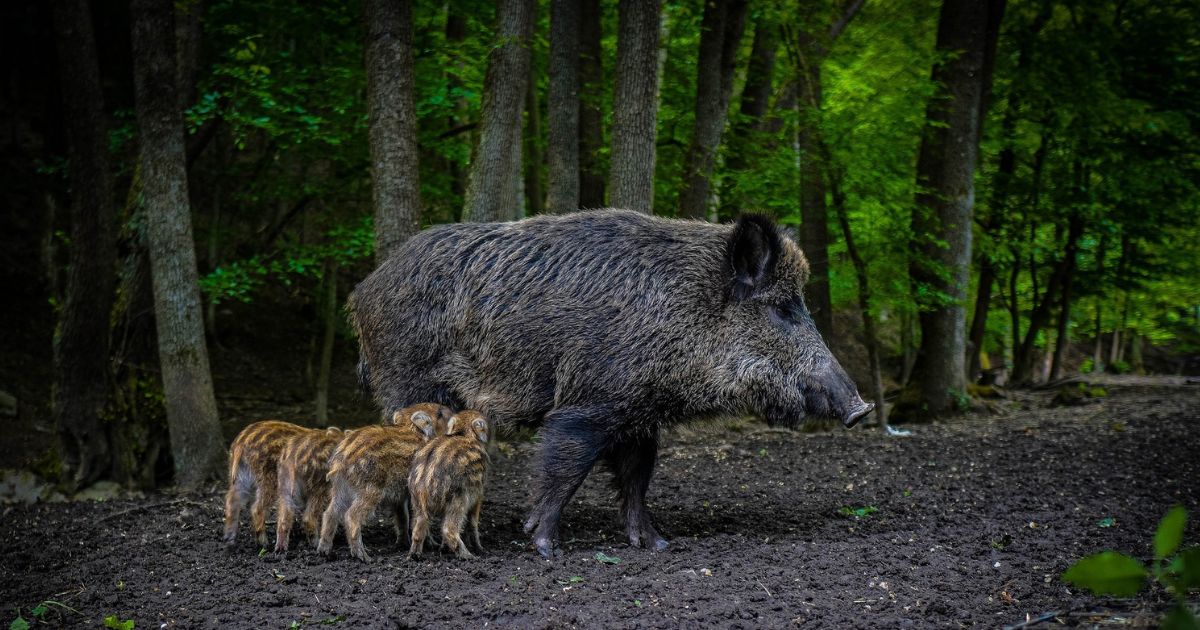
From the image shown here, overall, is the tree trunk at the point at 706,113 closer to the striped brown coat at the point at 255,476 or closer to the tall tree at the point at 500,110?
the tall tree at the point at 500,110

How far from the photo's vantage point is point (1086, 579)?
1.38m

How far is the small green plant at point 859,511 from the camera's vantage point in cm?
669

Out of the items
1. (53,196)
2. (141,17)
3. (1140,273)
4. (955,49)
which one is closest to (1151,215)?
(1140,273)

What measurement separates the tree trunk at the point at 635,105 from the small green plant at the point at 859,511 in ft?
9.92

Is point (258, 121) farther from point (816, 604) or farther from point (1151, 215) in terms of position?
point (1151, 215)

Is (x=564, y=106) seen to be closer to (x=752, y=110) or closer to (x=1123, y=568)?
(x=752, y=110)

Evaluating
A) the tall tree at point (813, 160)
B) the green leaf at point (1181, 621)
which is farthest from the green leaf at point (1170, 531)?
the tall tree at point (813, 160)

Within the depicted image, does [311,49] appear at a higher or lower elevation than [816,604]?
higher

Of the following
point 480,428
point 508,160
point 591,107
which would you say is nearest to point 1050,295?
point 591,107

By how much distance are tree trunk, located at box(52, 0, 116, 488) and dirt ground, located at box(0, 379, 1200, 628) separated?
856mm

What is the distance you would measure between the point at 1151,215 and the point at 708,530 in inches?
450

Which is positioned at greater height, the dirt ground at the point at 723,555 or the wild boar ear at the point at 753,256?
the wild boar ear at the point at 753,256

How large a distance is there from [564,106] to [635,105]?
1.69m

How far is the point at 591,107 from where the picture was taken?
11109mm
